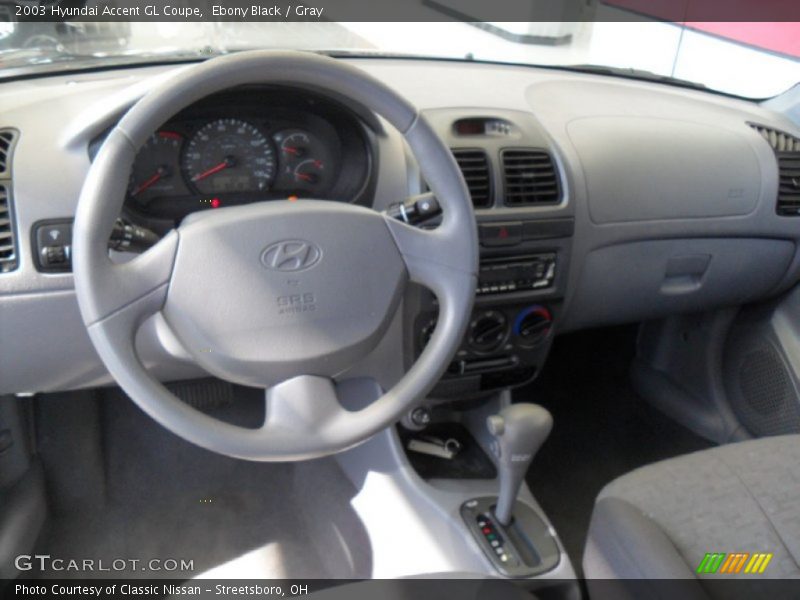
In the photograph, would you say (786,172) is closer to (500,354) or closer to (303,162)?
(500,354)

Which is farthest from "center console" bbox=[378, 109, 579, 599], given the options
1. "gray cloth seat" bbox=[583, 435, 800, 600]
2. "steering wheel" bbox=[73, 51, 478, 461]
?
"steering wheel" bbox=[73, 51, 478, 461]

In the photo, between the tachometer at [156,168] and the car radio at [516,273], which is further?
the car radio at [516,273]

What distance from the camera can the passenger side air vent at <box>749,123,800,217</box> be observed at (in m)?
1.81

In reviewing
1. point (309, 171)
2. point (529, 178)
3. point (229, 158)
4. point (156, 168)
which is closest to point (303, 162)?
point (309, 171)

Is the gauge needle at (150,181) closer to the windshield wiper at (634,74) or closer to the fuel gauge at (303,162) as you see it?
the fuel gauge at (303,162)

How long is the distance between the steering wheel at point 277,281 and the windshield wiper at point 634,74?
1083 mm

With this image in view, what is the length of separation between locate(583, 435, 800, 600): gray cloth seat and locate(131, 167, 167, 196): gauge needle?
890 millimetres

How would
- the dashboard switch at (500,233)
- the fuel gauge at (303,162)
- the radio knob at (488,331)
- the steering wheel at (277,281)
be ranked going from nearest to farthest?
the steering wheel at (277,281) < the fuel gauge at (303,162) < the dashboard switch at (500,233) < the radio knob at (488,331)

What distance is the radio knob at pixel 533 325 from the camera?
1.56 metres

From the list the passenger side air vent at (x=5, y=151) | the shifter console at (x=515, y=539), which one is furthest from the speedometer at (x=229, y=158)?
the shifter console at (x=515, y=539)

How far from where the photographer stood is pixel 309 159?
1278mm

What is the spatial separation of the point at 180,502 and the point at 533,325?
0.97 m

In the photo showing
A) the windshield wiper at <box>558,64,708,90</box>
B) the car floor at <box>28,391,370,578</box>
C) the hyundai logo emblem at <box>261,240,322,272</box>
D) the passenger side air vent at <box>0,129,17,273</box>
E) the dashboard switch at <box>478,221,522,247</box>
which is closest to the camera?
the hyundai logo emblem at <box>261,240,322,272</box>

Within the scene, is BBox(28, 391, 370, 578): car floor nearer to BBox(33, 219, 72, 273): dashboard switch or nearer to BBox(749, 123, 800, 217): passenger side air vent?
BBox(33, 219, 72, 273): dashboard switch
